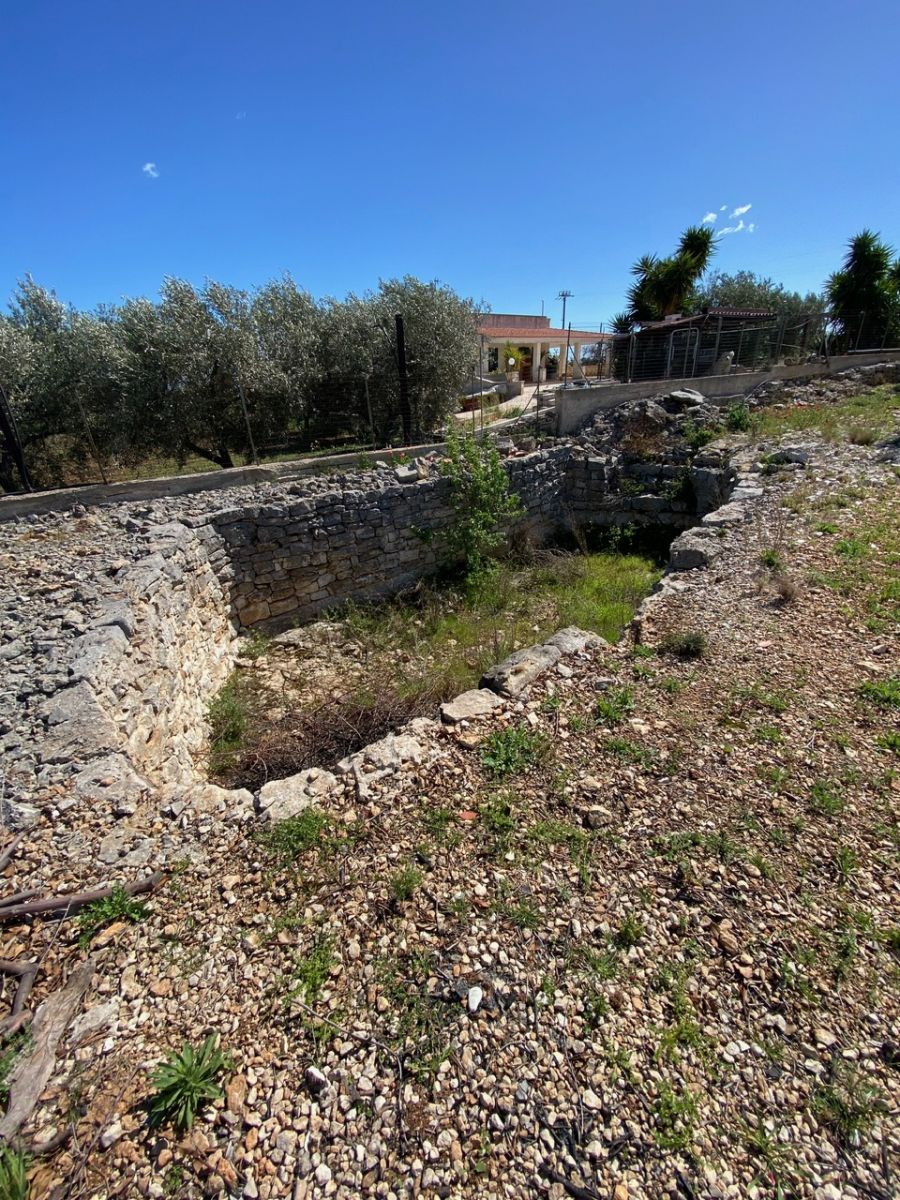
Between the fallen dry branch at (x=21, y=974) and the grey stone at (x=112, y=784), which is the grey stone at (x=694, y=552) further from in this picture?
the fallen dry branch at (x=21, y=974)

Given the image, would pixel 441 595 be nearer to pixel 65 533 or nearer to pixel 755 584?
pixel 755 584

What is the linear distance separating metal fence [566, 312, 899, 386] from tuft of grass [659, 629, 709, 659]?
13.3m

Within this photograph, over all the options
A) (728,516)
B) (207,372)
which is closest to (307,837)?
(728,516)

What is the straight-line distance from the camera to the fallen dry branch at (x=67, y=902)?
259 centimetres

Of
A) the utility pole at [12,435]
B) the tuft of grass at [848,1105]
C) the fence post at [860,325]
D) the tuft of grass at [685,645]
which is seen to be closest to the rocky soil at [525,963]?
the tuft of grass at [848,1105]

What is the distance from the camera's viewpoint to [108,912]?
2660mm

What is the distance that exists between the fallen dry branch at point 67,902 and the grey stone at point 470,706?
2.36 m

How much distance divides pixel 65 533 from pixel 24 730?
14.1 ft

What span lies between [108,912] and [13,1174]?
3.40ft

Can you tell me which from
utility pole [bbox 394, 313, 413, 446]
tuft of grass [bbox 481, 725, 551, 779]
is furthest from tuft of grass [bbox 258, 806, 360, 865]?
utility pole [bbox 394, 313, 413, 446]

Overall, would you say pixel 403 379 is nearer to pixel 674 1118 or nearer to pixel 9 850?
pixel 9 850

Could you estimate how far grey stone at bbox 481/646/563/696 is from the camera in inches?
184

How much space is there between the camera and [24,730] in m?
3.60

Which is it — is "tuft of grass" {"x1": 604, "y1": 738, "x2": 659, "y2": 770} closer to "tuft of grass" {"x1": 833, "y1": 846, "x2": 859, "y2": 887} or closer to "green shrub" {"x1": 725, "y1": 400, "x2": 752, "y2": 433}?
"tuft of grass" {"x1": 833, "y1": 846, "x2": 859, "y2": 887}
